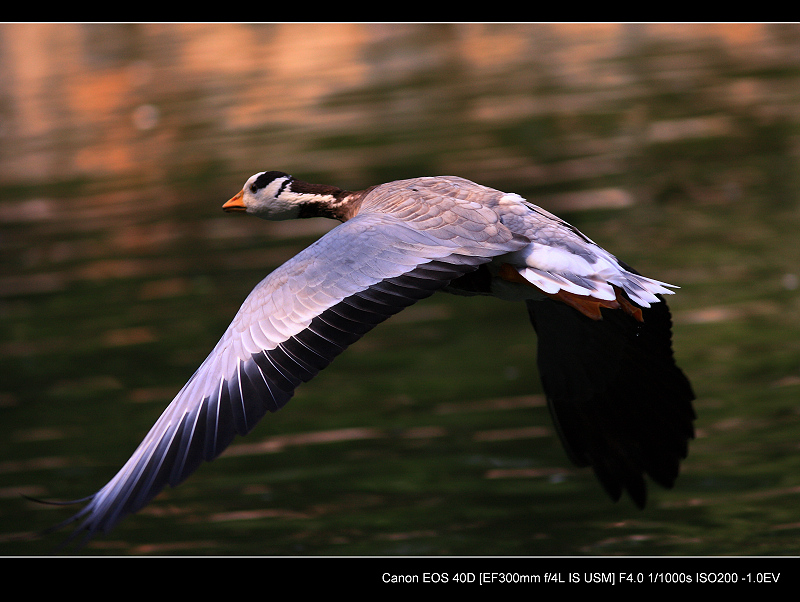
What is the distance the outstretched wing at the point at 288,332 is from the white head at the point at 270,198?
71.2 inches

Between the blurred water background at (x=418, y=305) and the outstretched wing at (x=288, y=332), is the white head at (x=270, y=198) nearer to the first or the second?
the outstretched wing at (x=288, y=332)

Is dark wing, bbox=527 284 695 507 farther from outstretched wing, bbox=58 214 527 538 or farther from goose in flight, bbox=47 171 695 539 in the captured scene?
outstretched wing, bbox=58 214 527 538

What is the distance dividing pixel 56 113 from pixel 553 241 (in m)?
27.0

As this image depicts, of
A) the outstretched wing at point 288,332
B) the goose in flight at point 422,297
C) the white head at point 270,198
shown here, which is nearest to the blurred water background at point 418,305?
the goose in flight at point 422,297

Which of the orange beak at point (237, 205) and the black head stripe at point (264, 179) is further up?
the black head stripe at point (264, 179)

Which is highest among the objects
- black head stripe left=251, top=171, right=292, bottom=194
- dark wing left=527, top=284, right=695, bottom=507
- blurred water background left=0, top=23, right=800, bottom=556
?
black head stripe left=251, top=171, right=292, bottom=194

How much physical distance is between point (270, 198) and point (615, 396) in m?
2.78

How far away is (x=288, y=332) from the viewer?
5703 mm

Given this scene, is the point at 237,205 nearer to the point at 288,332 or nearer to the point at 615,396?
the point at 288,332

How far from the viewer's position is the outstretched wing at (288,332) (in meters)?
5.38

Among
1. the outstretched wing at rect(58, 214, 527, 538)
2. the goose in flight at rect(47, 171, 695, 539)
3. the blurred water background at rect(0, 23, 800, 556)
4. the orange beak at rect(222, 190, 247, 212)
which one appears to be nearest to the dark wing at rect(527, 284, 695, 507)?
the goose in flight at rect(47, 171, 695, 539)

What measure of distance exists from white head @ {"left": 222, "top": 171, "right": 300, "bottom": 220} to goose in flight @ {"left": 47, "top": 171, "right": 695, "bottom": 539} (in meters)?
0.01

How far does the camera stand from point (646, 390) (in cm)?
744

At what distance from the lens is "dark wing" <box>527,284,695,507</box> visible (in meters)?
7.36
